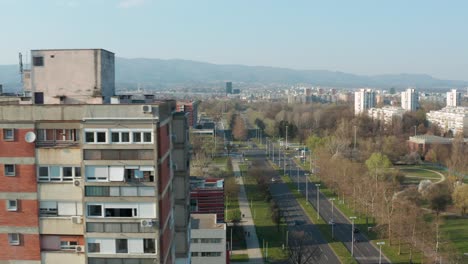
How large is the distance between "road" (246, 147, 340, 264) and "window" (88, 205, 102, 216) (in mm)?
18257

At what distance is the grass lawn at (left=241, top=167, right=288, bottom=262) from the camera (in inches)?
1001

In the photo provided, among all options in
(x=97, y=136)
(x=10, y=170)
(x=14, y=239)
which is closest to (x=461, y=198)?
(x=97, y=136)

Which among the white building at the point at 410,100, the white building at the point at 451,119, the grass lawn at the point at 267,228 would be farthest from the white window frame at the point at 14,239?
the white building at the point at 410,100

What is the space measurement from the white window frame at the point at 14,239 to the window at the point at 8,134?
1214 mm

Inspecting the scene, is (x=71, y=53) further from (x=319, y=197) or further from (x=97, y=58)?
(x=319, y=197)

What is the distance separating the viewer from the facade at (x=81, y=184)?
6.51 meters

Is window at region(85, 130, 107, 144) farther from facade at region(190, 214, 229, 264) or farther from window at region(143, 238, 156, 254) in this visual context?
facade at region(190, 214, 229, 264)

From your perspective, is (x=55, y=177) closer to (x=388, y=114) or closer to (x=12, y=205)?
(x=12, y=205)

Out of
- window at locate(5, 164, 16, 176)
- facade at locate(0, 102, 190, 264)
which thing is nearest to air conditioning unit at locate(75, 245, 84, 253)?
facade at locate(0, 102, 190, 264)

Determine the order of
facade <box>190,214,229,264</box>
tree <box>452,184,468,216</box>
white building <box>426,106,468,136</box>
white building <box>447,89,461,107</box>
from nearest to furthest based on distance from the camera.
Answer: facade <box>190,214,229,264</box> → tree <box>452,184,468,216</box> → white building <box>426,106,468,136</box> → white building <box>447,89,461,107</box>

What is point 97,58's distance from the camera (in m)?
7.84

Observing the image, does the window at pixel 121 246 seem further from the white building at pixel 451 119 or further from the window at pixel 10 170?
the white building at pixel 451 119

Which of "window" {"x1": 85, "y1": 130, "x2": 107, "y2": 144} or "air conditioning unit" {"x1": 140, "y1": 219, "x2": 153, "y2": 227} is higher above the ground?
"window" {"x1": 85, "y1": 130, "x2": 107, "y2": 144}

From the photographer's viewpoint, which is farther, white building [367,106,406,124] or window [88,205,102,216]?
white building [367,106,406,124]
